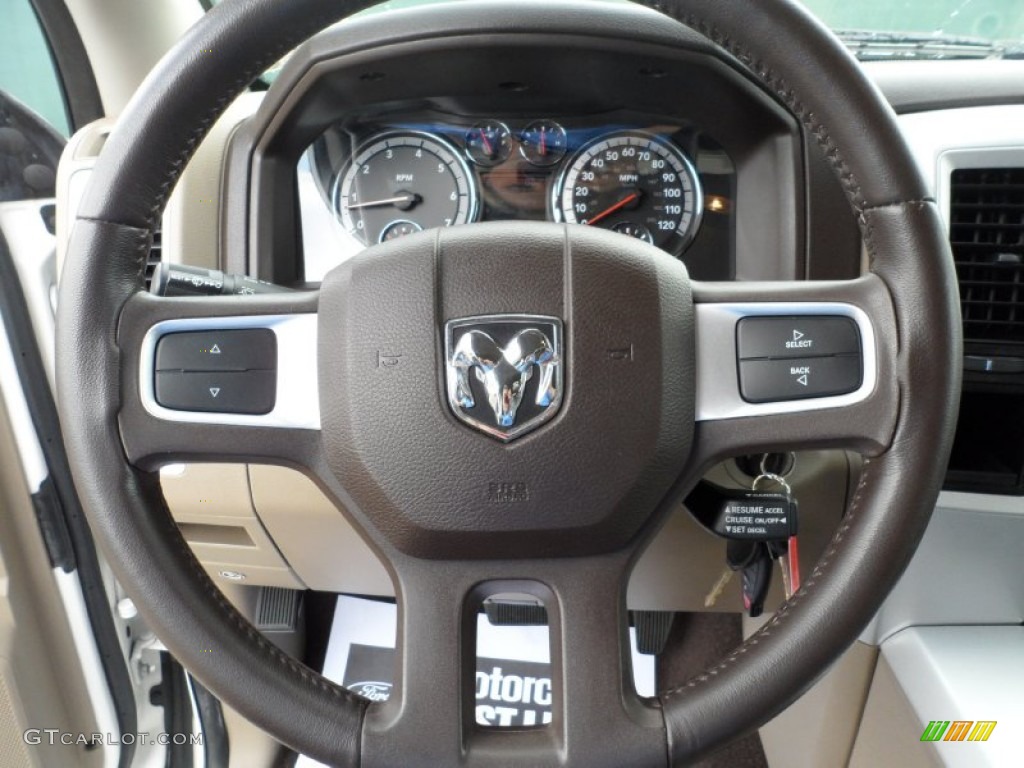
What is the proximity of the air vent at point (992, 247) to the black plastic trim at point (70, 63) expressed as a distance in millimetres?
1143

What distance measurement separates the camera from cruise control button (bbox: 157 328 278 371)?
70cm

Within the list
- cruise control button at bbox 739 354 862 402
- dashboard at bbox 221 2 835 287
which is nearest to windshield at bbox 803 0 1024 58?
dashboard at bbox 221 2 835 287

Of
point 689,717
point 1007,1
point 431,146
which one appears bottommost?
point 689,717

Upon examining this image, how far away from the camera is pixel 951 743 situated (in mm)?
886

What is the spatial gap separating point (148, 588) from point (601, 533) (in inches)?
14.2

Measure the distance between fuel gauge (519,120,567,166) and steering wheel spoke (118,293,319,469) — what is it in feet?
1.43

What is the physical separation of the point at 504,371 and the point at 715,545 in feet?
1.67

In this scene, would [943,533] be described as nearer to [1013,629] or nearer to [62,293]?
[1013,629]

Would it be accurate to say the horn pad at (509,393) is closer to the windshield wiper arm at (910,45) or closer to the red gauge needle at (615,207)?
the red gauge needle at (615,207)

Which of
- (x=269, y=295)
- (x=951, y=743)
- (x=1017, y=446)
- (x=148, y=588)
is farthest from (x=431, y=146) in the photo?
(x=951, y=743)

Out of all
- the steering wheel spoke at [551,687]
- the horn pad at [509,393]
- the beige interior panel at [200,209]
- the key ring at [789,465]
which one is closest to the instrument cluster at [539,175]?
the beige interior panel at [200,209]

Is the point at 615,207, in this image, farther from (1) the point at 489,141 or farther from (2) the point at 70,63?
(2) the point at 70,63

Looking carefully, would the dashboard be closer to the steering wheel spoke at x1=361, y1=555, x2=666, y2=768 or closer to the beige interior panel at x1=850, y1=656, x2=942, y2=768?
the steering wheel spoke at x1=361, y1=555, x2=666, y2=768

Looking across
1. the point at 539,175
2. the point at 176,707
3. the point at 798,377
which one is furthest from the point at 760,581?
the point at 176,707
